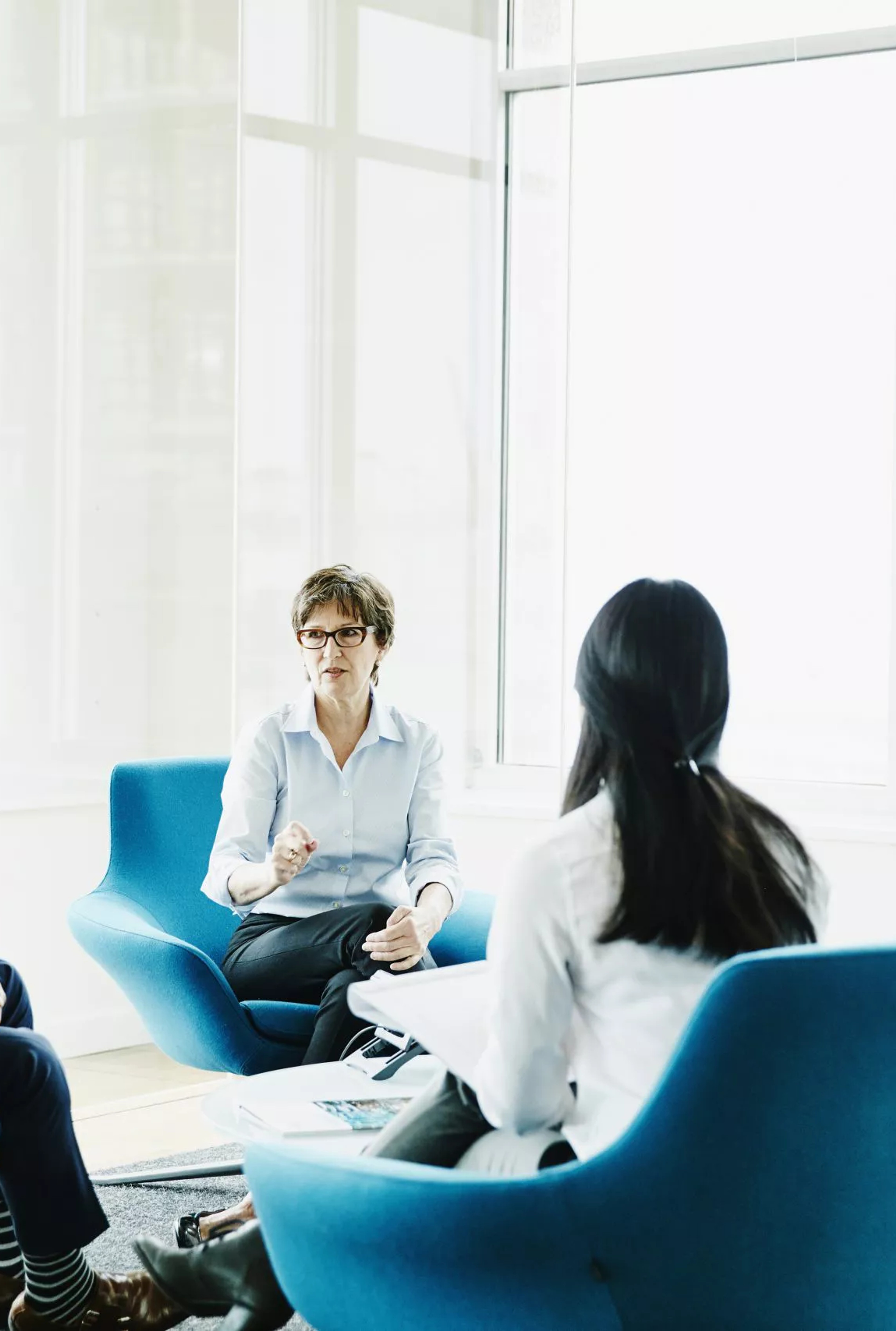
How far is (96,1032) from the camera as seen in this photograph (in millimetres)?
4223

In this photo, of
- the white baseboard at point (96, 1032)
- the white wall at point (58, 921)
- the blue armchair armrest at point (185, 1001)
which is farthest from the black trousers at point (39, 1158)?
the white baseboard at point (96, 1032)

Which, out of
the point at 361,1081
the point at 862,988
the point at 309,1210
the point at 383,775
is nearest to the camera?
the point at 862,988

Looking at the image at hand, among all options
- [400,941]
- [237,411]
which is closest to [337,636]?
[400,941]

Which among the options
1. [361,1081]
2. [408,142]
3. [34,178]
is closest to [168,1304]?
[361,1081]

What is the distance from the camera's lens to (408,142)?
4410 millimetres

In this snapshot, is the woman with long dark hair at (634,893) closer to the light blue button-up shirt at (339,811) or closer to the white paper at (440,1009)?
the white paper at (440,1009)

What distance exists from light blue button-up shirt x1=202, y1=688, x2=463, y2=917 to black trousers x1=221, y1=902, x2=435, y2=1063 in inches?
4.9

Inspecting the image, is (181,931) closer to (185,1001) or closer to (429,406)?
(185,1001)

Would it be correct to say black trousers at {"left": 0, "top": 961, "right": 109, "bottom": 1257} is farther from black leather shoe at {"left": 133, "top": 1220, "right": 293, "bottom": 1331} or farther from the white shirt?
the white shirt

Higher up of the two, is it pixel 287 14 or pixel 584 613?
pixel 287 14

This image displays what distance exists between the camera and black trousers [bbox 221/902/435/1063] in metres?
2.59

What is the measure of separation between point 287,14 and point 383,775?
2.59 meters

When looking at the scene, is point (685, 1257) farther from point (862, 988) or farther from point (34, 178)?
point (34, 178)

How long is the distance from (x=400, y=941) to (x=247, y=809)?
467mm
